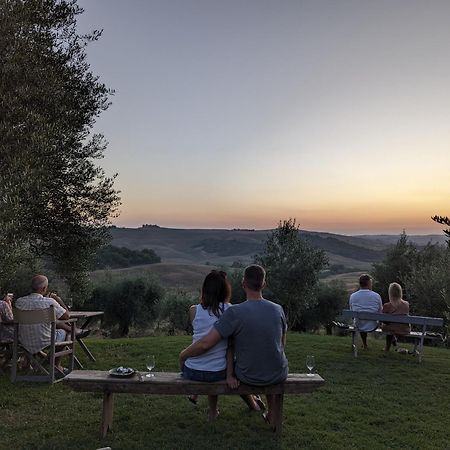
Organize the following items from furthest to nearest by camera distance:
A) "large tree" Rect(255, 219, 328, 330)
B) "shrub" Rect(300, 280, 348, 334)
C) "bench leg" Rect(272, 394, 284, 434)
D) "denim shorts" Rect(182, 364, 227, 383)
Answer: "shrub" Rect(300, 280, 348, 334) → "large tree" Rect(255, 219, 328, 330) → "bench leg" Rect(272, 394, 284, 434) → "denim shorts" Rect(182, 364, 227, 383)

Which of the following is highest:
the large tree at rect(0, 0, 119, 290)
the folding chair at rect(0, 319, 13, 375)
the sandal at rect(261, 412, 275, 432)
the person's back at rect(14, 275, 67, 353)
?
the large tree at rect(0, 0, 119, 290)

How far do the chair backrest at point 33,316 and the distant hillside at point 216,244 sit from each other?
6674cm

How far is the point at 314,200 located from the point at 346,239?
58.4 meters

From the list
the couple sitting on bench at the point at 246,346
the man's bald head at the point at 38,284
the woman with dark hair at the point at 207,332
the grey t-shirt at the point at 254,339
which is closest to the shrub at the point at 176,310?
the man's bald head at the point at 38,284

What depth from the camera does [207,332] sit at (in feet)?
18.1

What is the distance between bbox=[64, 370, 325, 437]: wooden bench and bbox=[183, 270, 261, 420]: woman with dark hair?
11 cm

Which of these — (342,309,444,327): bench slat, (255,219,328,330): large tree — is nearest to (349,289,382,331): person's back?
(342,309,444,327): bench slat

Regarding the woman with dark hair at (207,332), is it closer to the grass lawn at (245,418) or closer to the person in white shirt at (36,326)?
the grass lawn at (245,418)

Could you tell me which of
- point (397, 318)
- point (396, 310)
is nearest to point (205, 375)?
point (397, 318)

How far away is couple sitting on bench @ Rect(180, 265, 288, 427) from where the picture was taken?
16.8ft

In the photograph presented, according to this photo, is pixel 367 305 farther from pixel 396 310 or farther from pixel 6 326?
pixel 6 326

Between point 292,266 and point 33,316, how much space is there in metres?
13.1

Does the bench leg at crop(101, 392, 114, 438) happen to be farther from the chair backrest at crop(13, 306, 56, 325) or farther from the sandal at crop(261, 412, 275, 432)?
the chair backrest at crop(13, 306, 56, 325)

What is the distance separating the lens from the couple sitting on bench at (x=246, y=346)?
16.8ft
